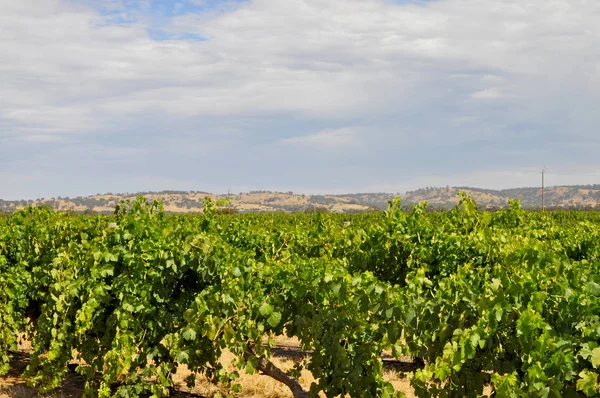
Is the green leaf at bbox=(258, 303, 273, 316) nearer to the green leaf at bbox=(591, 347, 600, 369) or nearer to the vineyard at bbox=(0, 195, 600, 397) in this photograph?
the vineyard at bbox=(0, 195, 600, 397)

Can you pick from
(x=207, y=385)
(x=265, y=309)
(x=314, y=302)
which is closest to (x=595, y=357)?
(x=314, y=302)

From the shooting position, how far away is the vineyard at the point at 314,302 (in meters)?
4.06

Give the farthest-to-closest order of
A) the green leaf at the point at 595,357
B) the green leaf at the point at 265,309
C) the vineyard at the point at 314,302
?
the green leaf at the point at 265,309 < the vineyard at the point at 314,302 < the green leaf at the point at 595,357

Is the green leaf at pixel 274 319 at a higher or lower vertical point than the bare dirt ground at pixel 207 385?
higher

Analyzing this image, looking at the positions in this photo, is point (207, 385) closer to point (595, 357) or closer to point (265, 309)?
point (265, 309)

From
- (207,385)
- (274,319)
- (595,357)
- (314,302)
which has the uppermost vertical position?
(595,357)

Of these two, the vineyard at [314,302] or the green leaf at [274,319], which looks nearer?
the vineyard at [314,302]

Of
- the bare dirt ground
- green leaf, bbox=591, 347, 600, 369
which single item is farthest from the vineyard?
the bare dirt ground

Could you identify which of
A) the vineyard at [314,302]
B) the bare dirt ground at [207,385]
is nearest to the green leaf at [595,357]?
the vineyard at [314,302]

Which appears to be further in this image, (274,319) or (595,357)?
(274,319)

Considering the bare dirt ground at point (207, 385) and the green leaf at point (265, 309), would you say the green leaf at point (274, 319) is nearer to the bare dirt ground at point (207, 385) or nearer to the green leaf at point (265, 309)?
the green leaf at point (265, 309)

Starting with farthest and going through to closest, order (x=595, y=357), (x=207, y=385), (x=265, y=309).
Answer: (x=207, y=385), (x=265, y=309), (x=595, y=357)

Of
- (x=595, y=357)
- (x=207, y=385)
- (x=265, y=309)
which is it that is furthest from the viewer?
(x=207, y=385)

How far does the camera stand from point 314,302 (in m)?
5.93
